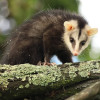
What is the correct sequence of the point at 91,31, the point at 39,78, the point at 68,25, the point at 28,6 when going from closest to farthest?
the point at 39,78 < the point at 68,25 < the point at 28,6 < the point at 91,31

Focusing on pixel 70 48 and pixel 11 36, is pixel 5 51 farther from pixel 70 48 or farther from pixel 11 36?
pixel 70 48

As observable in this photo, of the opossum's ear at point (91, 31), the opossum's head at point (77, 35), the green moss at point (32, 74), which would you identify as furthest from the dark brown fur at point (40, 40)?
the green moss at point (32, 74)

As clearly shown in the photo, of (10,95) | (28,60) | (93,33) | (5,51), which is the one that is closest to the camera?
(10,95)

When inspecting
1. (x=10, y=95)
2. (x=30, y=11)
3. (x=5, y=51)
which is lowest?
(x=10, y=95)

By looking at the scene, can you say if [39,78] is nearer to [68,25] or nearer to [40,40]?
[40,40]

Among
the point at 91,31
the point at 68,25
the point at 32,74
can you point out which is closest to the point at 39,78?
the point at 32,74

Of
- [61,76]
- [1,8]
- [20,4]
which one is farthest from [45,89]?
[1,8]
